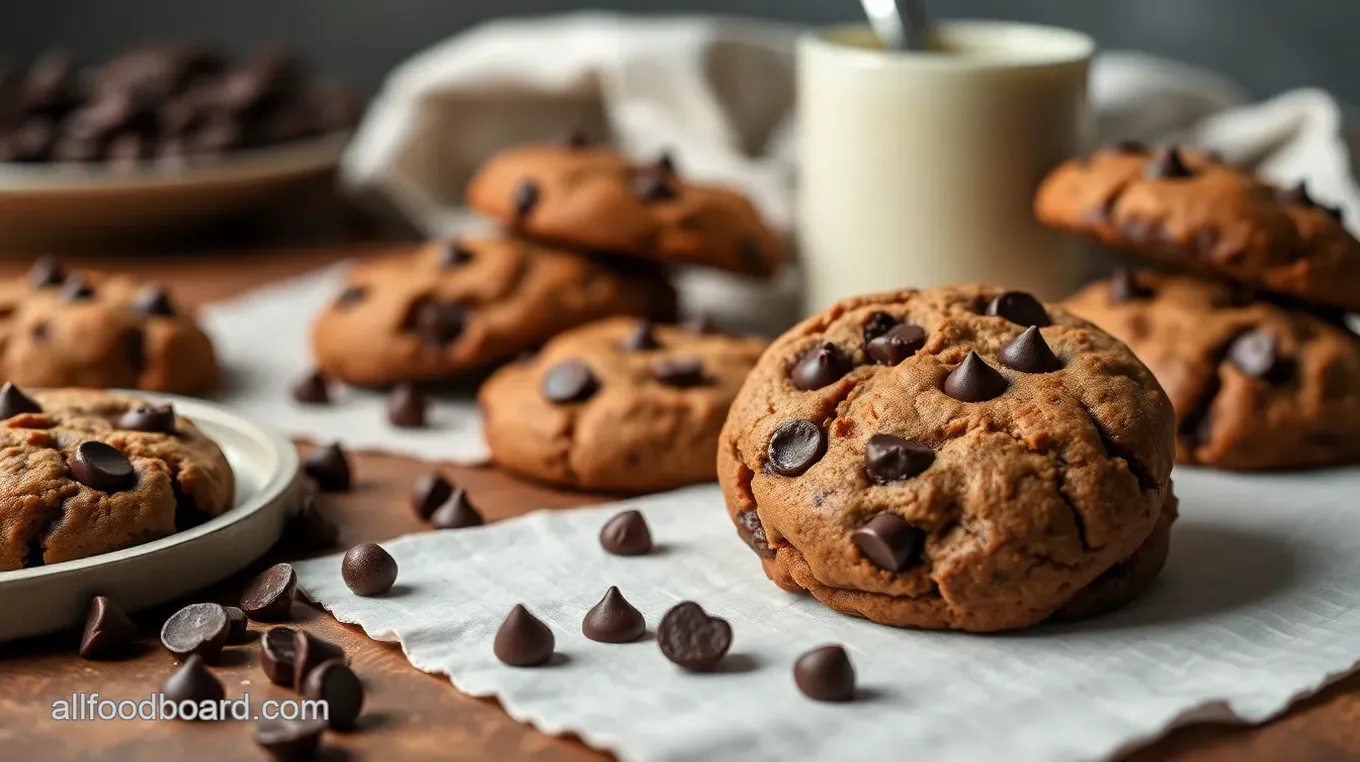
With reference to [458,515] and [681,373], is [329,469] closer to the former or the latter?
[458,515]

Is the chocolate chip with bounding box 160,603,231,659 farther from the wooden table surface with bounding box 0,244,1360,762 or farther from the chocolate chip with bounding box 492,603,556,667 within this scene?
the chocolate chip with bounding box 492,603,556,667

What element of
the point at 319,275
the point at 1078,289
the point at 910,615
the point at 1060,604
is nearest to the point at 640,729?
the point at 910,615

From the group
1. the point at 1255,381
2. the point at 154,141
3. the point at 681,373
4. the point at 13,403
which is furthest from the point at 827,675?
the point at 154,141

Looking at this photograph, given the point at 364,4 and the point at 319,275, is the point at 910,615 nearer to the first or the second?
the point at 319,275

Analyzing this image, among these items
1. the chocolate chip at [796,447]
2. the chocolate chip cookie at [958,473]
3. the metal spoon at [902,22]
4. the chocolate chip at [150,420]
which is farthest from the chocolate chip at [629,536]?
the metal spoon at [902,22]

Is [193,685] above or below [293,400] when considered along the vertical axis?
above
